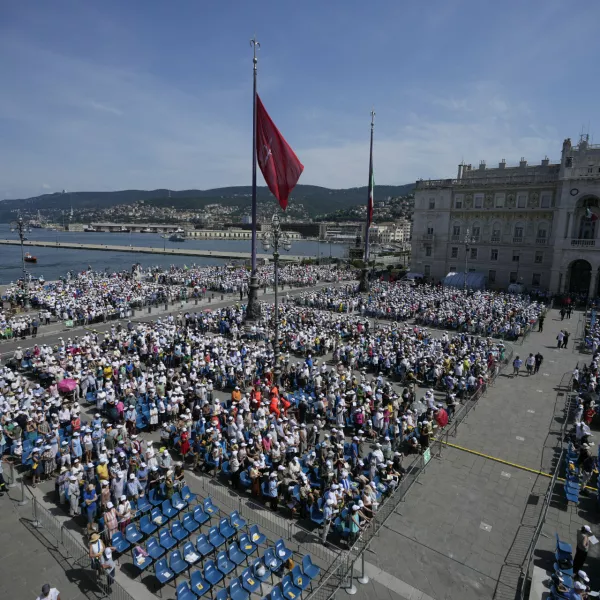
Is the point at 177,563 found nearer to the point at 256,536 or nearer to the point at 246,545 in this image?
the point at 246,545

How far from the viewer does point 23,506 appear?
1093 cm

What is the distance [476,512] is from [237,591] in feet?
21.5

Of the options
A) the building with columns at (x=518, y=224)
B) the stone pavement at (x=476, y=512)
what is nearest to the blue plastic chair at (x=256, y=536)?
the stone pavement at (x=476, y=512)

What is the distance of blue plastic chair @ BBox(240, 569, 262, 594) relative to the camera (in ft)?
26.1

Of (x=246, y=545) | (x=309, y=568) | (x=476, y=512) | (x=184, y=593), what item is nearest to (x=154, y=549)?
(x=184, y=593)

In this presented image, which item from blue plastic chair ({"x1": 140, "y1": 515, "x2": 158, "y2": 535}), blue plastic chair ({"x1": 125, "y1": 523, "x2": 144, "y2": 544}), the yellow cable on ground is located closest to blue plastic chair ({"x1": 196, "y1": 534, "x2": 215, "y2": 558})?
blue plastic chair ({"x1": 140, "y1": 515, "x2": 158, "y2": 535})

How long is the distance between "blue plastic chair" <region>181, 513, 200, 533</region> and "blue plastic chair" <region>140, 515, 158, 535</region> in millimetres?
644

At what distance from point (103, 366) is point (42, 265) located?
9724 cm

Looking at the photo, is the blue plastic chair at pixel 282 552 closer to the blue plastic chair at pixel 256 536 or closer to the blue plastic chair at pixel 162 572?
the blue plastic chair at pixel 256 536

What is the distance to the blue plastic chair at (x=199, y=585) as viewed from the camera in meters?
7.89

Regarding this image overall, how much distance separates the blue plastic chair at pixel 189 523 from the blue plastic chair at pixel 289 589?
257 centimetres

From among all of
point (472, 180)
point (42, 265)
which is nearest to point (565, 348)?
point (472, 180)

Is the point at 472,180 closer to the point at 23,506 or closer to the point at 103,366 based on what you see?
the point at 103,366

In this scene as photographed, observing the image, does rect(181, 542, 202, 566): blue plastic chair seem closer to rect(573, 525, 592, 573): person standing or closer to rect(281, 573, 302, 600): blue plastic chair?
rect(281, 573, 302, 600): blue plastic chair
